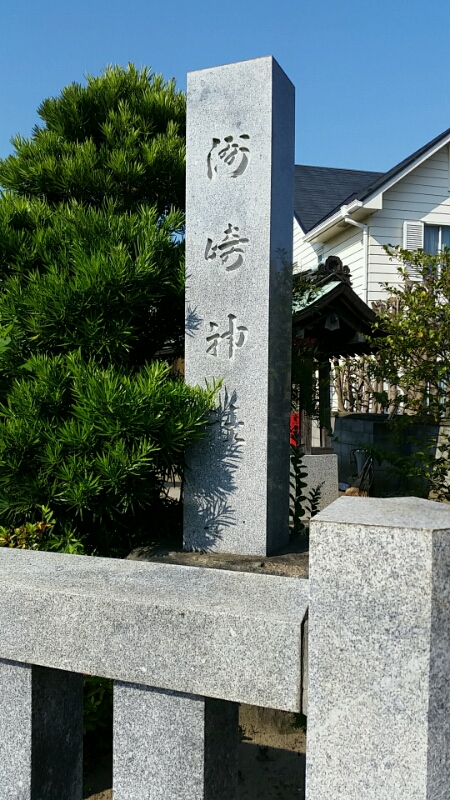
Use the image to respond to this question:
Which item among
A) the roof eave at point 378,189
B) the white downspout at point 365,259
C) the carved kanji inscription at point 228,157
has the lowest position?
the carved kanji inscription at point 228,157

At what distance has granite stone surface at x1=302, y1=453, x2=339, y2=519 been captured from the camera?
7270 millimetres

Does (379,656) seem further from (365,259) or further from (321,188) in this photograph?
(321,188)

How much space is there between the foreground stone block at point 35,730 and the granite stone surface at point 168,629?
0.29 ft

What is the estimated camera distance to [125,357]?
11.4ft

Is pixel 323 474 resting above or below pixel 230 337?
below

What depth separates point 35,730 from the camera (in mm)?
1499

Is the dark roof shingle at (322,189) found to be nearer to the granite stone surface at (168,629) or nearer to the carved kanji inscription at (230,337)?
the carved kanji inscription at (230,337)

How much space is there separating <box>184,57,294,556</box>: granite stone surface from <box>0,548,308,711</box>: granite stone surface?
1.90 meters

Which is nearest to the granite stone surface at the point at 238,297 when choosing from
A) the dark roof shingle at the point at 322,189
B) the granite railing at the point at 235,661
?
the granite railing at the point at 235,661

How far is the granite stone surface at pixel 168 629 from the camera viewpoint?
1266 mm

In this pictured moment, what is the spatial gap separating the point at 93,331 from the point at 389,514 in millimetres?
2358

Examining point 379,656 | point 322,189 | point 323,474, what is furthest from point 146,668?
point 322,189

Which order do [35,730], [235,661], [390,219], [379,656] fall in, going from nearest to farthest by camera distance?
[379,656] < [235,661] < [35,730] < [390,219]

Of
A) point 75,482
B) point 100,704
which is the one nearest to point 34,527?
point 75,482
